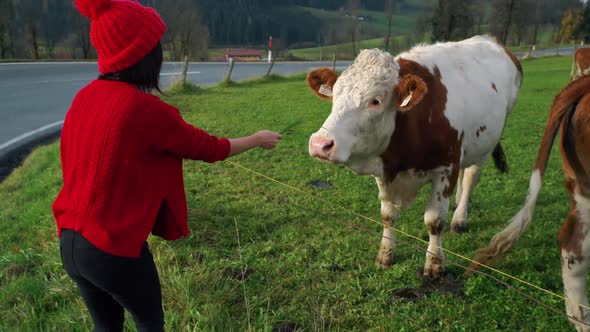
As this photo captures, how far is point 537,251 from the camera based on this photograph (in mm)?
3965

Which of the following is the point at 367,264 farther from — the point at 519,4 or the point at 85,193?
the point at 519,4

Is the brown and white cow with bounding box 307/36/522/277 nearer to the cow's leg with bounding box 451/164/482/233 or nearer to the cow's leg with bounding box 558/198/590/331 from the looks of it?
the cow's leg with bounding box 451/164/482/233

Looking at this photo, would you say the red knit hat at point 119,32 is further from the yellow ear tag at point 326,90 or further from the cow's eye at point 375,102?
the yellow ear tag at point 326,90

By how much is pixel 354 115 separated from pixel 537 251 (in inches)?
88.0

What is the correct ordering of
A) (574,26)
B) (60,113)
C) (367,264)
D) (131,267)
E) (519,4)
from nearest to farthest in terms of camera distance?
(131,267), (367,264), (60,113), (519,4), (574,26)

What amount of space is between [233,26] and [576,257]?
72368 mm

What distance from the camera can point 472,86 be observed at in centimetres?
391

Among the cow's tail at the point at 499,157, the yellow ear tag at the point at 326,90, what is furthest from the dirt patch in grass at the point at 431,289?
the cow's tail at the point at 499,157

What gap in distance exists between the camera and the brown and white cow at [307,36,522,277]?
2.98 metres

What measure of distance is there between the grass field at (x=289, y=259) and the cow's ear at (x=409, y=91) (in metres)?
0.86

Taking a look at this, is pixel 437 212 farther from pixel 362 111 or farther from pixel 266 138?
pixel 266 138

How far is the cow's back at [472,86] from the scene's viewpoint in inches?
144

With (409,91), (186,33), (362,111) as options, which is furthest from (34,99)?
(186,33)

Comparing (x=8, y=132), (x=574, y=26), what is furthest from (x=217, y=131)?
(x=574, y=26)
